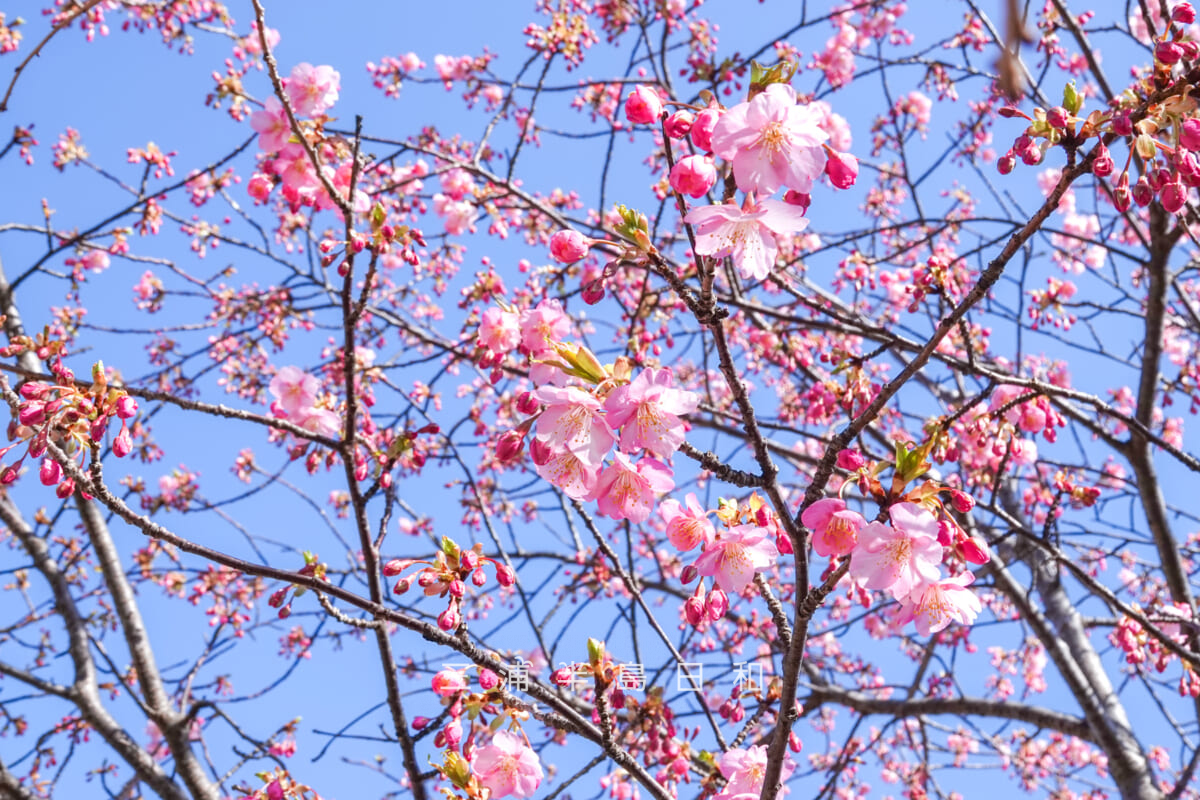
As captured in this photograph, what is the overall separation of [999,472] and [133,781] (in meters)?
3.60

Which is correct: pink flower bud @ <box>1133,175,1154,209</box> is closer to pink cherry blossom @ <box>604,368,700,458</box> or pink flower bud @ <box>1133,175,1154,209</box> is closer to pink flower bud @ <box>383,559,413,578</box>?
pink cherry blossom @ <box>604,368,700,458</box>

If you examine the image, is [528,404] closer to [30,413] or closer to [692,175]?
[692,175]

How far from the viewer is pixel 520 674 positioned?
183 cm

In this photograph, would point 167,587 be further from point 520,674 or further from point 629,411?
point 629,411

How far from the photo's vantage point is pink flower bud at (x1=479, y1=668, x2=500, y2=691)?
183cm

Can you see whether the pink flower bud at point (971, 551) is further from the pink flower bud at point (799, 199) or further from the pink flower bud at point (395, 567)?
the pink flower bud at point (395, 567)

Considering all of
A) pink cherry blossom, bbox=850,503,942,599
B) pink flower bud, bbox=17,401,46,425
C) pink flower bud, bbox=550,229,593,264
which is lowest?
pink cherry blossom, bbox=850,503,942,599

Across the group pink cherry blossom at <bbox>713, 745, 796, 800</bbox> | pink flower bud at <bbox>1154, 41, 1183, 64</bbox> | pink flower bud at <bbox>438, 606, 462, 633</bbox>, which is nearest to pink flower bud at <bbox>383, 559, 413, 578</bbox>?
pink flower bud at <bbox>438, 606, 462, 633</bbox>

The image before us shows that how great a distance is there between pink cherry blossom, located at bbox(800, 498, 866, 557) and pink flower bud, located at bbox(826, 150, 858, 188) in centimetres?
60

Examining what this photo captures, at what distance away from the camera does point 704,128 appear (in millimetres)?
1568

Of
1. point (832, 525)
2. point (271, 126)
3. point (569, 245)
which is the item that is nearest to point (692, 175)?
point (569, 245)

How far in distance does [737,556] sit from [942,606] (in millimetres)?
448

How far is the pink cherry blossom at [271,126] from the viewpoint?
2977 mm

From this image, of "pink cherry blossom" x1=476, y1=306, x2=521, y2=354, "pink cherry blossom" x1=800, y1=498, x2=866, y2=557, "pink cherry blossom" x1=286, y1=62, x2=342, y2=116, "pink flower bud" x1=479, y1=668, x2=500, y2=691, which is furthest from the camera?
"pink cherry blossom" x1=286, y1=62, x2=342, y2=116
